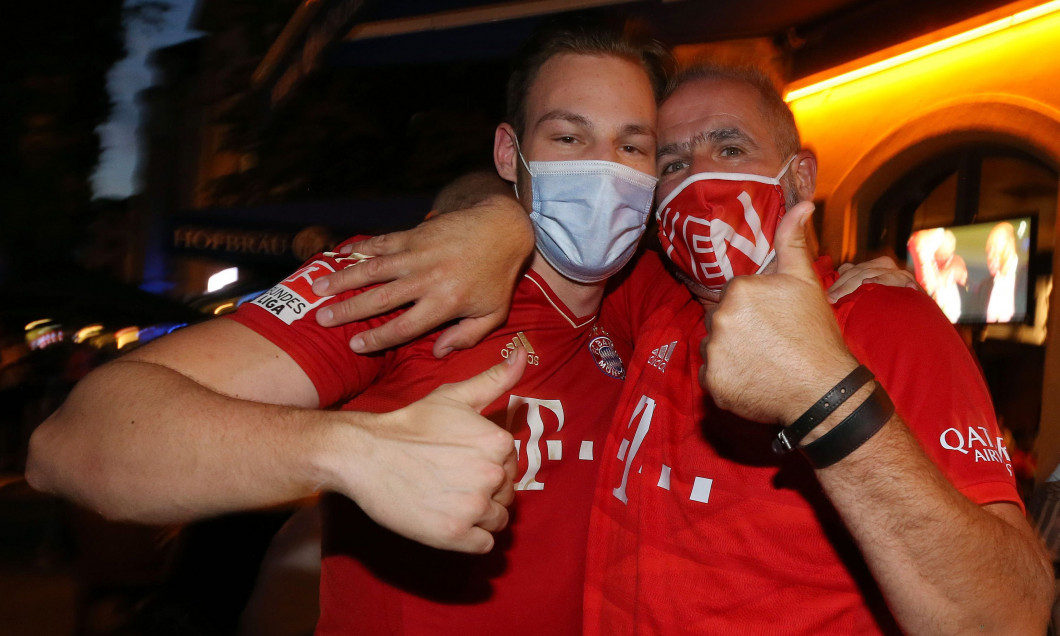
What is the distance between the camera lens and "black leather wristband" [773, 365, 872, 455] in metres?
1.34

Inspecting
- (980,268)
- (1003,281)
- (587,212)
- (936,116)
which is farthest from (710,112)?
(936,116)

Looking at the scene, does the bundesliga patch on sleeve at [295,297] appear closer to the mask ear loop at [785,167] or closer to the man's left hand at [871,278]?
the man's left hand at [871,278]

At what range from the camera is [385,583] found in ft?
6.01

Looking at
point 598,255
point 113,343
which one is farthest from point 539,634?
point 113,343

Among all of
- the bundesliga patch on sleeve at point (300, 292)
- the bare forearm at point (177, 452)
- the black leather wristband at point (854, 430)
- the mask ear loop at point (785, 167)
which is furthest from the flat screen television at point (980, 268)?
the bare forearm at point (177, 452)

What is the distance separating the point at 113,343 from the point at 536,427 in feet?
16.5

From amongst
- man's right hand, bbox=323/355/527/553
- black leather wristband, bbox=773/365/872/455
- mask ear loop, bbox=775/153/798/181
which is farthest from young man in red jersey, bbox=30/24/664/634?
black leather wristband, bbox=773/365/872/455

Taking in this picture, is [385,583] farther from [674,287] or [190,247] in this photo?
[190,247]

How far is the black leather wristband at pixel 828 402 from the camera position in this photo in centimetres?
134

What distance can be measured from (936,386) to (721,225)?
727mm

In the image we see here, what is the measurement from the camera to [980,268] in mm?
5953

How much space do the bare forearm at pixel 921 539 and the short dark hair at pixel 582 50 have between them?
1.52 meters

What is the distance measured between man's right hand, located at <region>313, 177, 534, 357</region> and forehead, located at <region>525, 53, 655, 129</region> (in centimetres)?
53

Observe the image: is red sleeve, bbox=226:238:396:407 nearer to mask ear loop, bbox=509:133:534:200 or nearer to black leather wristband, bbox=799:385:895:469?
mask ear loop, bbox=509:133:534:200
